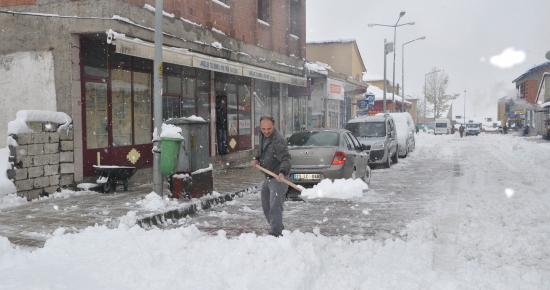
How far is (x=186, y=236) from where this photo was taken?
20.7ft

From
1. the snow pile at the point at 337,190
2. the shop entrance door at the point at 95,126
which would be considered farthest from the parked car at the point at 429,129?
the snow pile at the point at 337,190

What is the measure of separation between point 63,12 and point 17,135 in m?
3.40

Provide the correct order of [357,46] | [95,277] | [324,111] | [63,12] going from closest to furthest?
[95,277]
[63,12]
[324,111]
[357,46]

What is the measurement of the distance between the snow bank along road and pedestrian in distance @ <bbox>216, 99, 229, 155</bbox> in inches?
319

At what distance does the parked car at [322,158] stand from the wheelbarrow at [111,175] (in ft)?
12.1

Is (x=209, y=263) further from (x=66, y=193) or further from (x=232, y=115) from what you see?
(x=232, y=115)

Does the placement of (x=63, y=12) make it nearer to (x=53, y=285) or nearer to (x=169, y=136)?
(x=169, y=136)

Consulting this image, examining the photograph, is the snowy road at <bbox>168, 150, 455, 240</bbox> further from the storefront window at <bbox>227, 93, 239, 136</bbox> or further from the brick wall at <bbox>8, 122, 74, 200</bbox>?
the storefront window at <bbox>227, 93, 239, 136</bbox>

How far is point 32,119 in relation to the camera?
985 cm

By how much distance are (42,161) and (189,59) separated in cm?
470

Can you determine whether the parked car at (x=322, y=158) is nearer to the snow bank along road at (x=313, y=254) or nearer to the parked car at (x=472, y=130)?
the snow bank along road at (x=313, y=254)

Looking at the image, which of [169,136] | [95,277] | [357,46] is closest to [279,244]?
[95,277]

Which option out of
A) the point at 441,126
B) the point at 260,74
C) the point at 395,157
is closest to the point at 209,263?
the point at 260,74

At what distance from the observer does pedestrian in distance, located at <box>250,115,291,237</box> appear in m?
6.81
